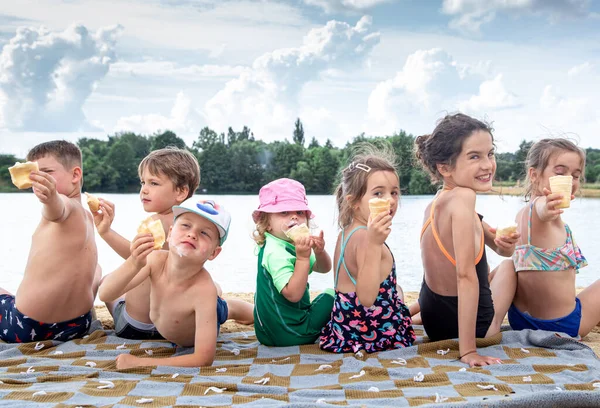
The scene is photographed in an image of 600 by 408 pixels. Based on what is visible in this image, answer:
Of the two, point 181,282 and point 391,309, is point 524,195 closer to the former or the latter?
point 391,309

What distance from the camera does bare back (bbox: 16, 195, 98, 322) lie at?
4812 millimetres

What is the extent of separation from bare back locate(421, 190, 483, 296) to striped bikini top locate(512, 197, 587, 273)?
730mm

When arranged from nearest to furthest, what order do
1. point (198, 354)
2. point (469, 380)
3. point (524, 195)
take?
point (469, 380)
point (198, 354)
point (524, 195)

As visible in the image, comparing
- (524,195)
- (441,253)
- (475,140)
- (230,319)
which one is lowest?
(230,319)

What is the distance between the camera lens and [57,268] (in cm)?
483

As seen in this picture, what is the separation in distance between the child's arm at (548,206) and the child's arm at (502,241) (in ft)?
0.97

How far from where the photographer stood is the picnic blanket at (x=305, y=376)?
3.47 metres

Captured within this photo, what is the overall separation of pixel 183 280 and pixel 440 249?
1.89m

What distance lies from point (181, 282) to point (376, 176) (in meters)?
1.62

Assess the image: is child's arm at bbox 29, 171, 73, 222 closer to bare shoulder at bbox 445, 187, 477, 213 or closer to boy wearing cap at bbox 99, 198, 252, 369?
boy wearing cap at bbox 99, 198, 252, 369

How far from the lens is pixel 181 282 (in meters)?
4.46

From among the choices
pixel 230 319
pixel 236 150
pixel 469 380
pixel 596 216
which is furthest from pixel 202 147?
pixel 469 380

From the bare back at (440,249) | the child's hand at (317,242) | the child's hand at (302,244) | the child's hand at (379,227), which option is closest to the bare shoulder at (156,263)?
the child's hand at (302,244)

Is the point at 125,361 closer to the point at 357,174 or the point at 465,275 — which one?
the point at 357,174
